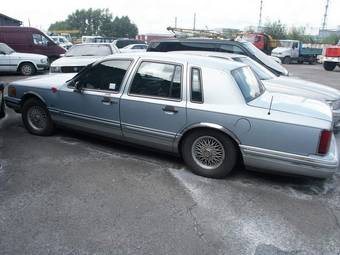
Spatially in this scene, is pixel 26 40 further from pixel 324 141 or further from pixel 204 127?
pixel 324 141

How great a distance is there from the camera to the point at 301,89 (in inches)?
264

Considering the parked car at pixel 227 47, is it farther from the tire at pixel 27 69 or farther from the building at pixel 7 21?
the building at pixel 7 21

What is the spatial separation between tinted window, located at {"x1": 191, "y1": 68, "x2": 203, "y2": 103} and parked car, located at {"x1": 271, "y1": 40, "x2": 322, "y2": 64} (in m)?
27.8

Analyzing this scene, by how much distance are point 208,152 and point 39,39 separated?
15021 millimetres

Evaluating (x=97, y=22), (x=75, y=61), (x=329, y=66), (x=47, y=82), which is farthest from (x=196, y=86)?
(x=97, y=22)

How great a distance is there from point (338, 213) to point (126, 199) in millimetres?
2288

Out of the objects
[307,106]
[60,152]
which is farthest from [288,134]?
[60,152]

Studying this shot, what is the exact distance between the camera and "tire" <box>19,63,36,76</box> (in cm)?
1429

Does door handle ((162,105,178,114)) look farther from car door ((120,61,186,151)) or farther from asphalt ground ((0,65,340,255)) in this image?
asphalt ground ((0,65,340,255))

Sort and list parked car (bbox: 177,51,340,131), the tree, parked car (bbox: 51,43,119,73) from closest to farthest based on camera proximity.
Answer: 1. parked car (bbox: 177,51,340,131)
2. parked car (bbox: 51,43,119,73)
3. the tree

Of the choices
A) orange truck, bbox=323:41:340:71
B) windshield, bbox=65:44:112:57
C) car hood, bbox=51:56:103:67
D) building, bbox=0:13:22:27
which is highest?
building, bbox=0:13:22:27

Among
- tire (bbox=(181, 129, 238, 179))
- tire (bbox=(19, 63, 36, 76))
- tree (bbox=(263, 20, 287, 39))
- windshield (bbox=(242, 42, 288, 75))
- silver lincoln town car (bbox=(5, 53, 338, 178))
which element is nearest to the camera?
silver lincoln town car (bbox=(5, 53, 338, 178))

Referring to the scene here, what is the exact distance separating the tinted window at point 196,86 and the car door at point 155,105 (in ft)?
0.40

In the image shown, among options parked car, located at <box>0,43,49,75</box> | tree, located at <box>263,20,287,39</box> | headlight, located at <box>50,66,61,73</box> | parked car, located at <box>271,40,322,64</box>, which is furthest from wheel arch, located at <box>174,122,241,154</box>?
tree, located at <box>263,20,287,39</box>
